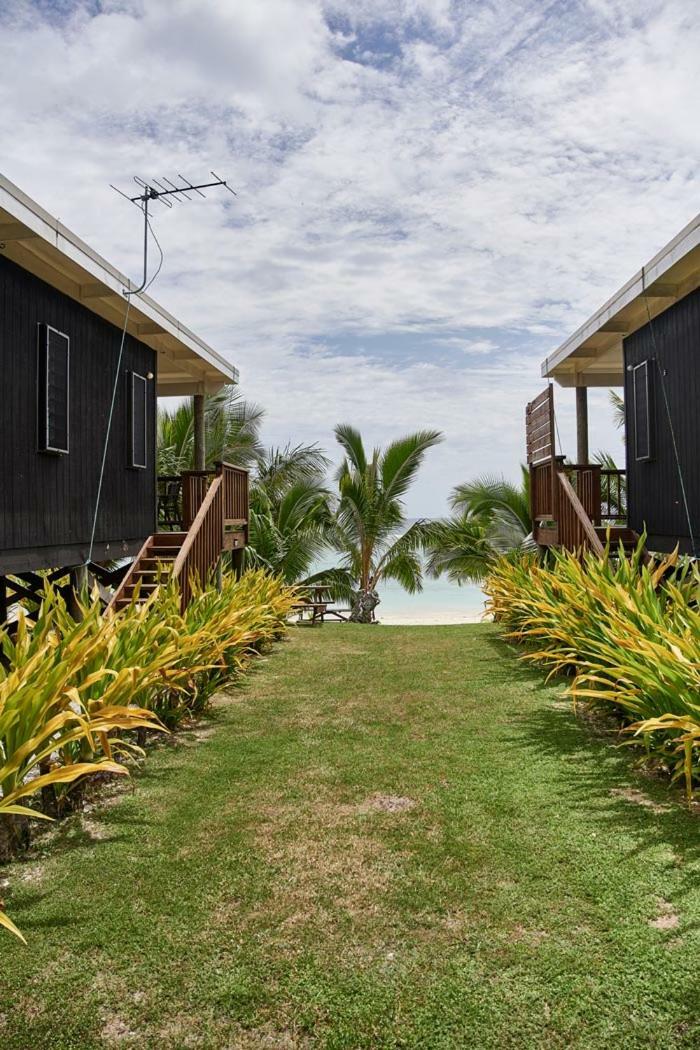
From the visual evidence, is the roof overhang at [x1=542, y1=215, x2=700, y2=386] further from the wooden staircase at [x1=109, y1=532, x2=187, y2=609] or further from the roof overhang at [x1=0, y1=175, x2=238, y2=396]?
the wooden staircase at [x1=109, y1=532, x2=187, y2=609]

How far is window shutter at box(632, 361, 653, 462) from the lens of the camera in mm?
10781

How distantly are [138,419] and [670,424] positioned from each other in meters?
7.28

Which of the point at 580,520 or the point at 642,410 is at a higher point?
the point at 642,410

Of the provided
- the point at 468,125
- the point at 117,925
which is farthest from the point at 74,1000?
the point at 468,125

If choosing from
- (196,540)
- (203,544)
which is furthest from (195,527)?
(203,544)

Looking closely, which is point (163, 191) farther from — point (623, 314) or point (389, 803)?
point (389, 803)

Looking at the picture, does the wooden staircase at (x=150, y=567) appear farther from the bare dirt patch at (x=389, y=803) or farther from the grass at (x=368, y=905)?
the bare dirt patch at (x=389, y=803)

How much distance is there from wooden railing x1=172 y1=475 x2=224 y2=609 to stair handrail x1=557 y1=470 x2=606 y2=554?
479cm

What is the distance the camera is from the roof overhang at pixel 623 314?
8.30m

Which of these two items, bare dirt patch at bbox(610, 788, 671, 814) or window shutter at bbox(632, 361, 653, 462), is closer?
bare dirt patch at bbox(610, 788, 671, 814)

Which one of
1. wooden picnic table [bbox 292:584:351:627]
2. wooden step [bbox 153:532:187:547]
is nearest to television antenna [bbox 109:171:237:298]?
wooden step [bbox 153:532:187:547]

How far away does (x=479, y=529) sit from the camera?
1853 cm

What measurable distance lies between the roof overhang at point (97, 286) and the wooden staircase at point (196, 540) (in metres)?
1.93

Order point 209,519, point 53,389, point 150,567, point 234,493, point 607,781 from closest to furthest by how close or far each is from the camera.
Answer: point 607,781 → point 53,389 → point 150,567 → point 209,519 → point 234,493
